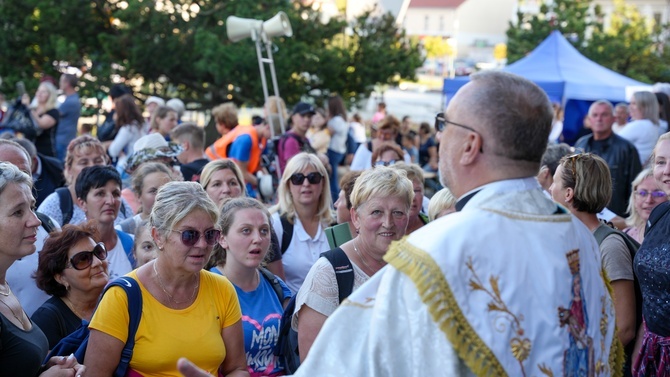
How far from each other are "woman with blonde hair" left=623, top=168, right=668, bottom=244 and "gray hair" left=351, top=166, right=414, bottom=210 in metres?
2.43

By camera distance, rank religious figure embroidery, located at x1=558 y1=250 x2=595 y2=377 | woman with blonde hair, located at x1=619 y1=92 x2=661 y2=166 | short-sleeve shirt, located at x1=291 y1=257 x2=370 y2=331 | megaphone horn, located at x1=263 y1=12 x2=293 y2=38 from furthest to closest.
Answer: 1. megaphone horn, located at x1=263 y1=12 x2=293 y2=38
2. woman with blonde hair, located at x1=619 y1=92 x2=661 y2=166
3. short-sleeve shirt, located at x1=291 y1=257 x2=370 y2=331
4. religious figure embroidery, located at x1=558 y1=250 x2=595 y2=377

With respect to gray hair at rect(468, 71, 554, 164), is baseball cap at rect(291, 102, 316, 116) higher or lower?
lower

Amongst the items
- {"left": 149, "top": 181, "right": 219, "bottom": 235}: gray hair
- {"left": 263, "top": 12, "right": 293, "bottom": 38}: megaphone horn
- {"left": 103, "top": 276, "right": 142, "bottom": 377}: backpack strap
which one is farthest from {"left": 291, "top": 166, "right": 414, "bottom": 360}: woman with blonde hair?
{"left": 263, "top": 12, "right": 293, "bottom": 38}: megaphone horn

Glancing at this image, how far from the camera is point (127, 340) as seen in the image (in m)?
3.91

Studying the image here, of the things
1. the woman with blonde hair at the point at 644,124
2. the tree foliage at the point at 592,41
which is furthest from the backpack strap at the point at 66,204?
the tree foliage at the point at 592,41

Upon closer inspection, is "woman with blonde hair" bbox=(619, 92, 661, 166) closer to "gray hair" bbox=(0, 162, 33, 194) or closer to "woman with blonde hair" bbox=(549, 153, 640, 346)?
"woman with blonde hair" bbox=(549, 153, 640, 346)

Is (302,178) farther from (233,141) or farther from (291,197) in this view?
(233,141)

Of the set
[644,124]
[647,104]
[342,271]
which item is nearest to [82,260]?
[342,271]

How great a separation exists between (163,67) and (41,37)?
2323 millimetres

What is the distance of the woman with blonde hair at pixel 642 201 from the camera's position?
6.32 m

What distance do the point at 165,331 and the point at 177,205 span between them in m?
0.65

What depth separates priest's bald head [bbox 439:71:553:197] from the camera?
8.18ft

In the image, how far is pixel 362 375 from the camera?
7.82 feet

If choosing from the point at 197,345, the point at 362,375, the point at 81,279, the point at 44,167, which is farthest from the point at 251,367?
the point at 44,167
